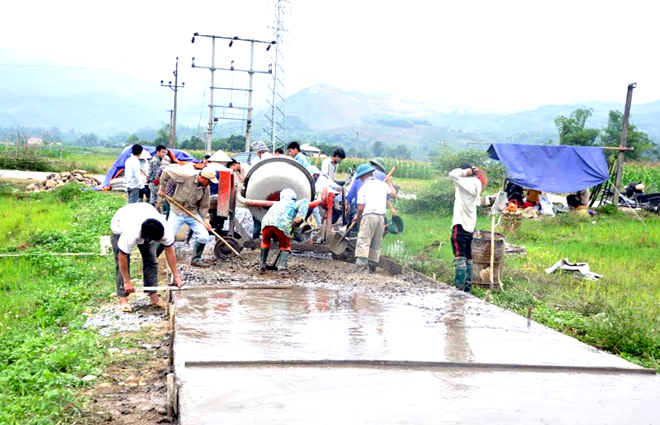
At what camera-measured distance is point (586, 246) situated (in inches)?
577

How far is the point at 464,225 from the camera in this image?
30.6 ft

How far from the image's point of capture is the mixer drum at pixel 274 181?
10.8 m

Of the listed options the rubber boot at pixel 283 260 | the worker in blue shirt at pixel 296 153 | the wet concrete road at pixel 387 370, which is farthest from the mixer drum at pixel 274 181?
the wet concrete road at pixel 387 370

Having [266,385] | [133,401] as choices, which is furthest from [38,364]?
[266,385]

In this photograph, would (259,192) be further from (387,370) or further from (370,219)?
(387,370)

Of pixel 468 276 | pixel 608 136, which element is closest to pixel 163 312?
pixel 468 276

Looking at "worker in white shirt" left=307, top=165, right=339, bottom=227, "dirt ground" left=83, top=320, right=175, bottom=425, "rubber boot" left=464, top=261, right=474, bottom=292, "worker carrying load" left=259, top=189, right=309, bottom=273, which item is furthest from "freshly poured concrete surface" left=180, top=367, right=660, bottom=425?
"worker in white shirt" left=307, top=165, right=339, bottom=227

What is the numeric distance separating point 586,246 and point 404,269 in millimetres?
6132

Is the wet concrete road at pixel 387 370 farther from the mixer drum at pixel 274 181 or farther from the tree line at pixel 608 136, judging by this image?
the tree line at pixel 608 136

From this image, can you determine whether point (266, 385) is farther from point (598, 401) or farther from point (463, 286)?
point (463, 286)

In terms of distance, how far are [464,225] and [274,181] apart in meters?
3.04

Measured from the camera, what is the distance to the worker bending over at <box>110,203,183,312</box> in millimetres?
6961

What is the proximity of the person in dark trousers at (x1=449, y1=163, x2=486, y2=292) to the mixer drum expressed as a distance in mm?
2494

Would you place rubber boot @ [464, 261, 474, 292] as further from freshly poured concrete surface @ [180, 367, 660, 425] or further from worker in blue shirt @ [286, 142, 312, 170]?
freshly poured concrete surface @ [180, 367, 660, 425]
